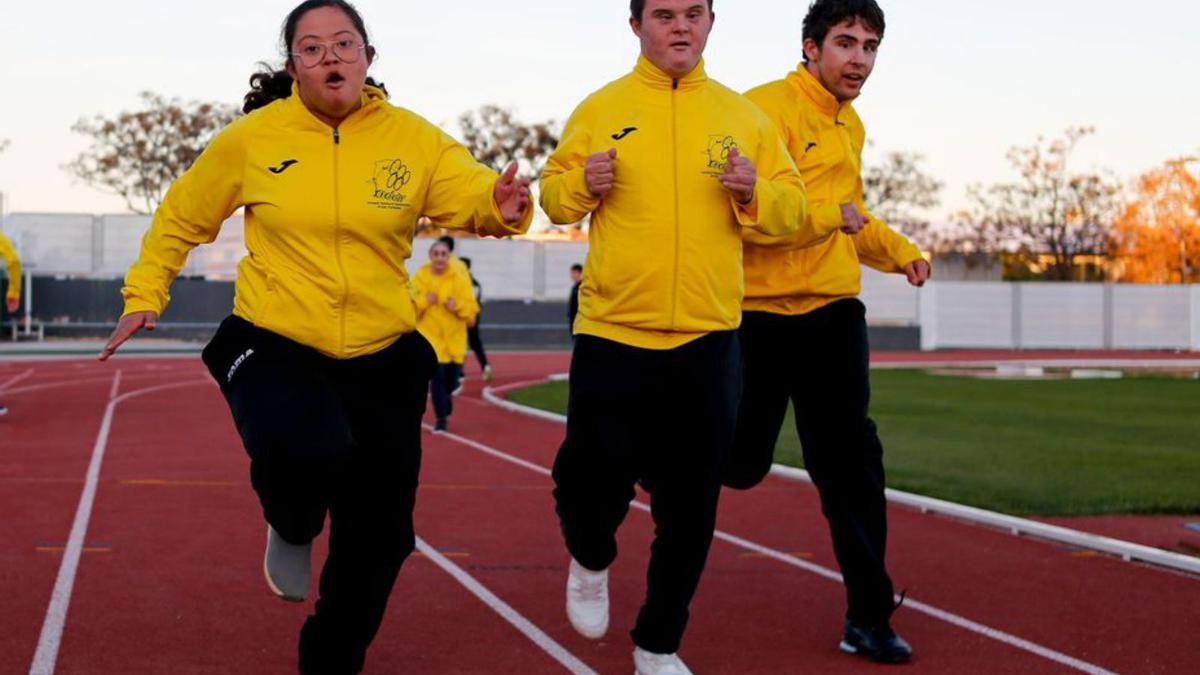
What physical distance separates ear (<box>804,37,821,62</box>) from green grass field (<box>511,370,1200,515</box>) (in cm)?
494

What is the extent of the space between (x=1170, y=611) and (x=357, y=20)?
13.6ft

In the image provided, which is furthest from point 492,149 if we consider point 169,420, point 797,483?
point 797,483

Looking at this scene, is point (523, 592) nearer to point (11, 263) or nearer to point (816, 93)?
point (816, 93)

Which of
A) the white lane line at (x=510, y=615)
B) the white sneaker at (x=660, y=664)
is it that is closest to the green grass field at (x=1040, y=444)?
the white lane line at (x=510, y=615)

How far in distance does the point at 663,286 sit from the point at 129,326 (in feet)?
5.24

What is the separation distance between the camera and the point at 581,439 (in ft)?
17.2

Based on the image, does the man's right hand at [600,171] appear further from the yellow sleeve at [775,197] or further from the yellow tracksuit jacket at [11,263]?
the yellow tracksuit jacket at [11,263]

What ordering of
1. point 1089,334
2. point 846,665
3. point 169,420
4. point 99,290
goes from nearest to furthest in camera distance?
point 846,665, point 169,420, point 99,290, point 1089,334

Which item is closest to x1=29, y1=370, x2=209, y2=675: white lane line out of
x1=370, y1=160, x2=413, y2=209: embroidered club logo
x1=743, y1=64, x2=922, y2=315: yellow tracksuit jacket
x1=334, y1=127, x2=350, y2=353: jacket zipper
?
x1=334, y1=127, x2=350, y2=353: jacket zipper

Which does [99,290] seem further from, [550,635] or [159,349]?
[550,635]

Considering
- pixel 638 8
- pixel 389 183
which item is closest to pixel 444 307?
pixel 638 8

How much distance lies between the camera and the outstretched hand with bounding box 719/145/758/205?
4.98 metres

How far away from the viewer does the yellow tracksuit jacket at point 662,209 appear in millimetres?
5113

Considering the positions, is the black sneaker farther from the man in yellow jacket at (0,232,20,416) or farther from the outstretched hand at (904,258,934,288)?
the man in yellow jacket at (0,232,20,416)
